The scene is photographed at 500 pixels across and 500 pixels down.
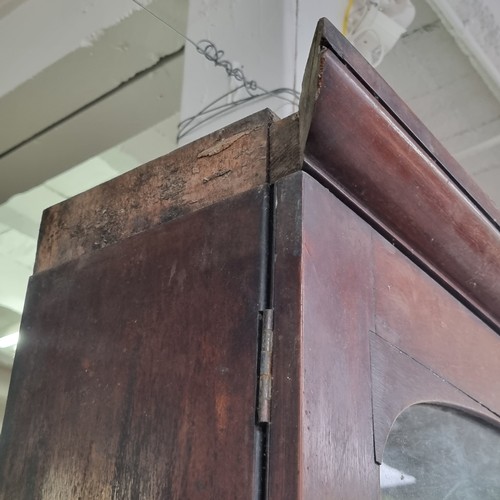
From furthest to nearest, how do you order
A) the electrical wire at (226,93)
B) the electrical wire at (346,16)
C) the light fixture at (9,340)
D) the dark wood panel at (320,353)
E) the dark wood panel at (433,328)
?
the light fixture at (9,340), the electrical wire at (346,16), the electrical wire at (226,93), the dark wood panel at (433,328), the dark wood panel at (320,353)

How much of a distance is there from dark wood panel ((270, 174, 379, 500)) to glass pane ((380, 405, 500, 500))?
6cm

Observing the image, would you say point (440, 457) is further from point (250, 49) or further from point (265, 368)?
point (250, 49)

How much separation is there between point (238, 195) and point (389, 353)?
16cm

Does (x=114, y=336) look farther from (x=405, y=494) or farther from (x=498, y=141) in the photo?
(x=498, y=141)

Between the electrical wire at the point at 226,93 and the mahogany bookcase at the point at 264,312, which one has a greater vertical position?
the electrical wire at the point at 226,93

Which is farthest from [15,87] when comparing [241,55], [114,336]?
[114,336]

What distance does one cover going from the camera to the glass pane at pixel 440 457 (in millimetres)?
470

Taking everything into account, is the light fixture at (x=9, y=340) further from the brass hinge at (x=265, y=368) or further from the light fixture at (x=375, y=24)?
A: the brass hinge at (x=265, y=368)

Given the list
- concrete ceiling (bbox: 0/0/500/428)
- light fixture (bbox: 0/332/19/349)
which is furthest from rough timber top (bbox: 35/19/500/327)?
light fixture (bbox: 0/332/19/349)

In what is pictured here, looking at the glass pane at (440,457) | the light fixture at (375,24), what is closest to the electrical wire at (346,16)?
the light fixture at (375,24)

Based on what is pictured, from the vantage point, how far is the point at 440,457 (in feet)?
1.73

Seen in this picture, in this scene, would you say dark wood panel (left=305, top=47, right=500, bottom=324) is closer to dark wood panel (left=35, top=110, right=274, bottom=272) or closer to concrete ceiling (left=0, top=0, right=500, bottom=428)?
dark wood panel (left=35, top=110, right=274, bottom=272)

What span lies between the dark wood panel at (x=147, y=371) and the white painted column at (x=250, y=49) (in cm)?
32

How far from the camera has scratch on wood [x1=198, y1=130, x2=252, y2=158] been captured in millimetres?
519
